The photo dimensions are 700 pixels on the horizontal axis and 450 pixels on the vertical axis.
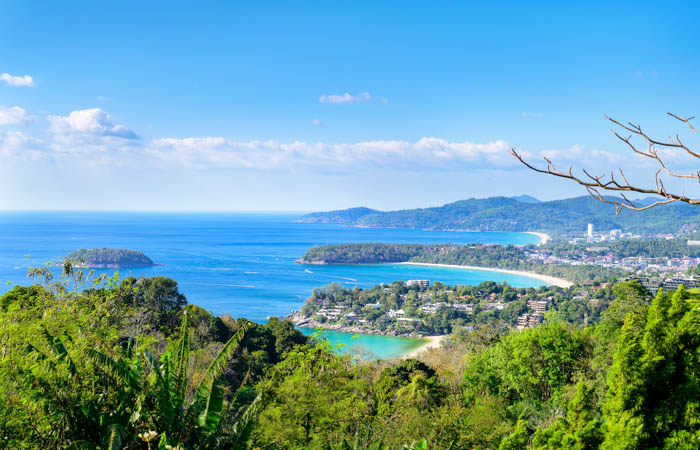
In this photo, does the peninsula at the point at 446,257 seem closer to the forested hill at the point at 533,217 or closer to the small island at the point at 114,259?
the small island at the point at 114,259

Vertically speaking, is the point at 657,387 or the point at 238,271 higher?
the point at 657,387

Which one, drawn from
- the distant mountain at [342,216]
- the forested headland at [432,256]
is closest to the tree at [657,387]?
the forested headland at [432,256]

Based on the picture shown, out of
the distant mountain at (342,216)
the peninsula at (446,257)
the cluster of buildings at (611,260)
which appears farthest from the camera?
the distant mountain at (342,216)

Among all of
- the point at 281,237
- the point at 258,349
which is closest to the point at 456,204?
the point at 281,237

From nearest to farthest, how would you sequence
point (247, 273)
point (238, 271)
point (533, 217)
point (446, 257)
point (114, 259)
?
1. point (114, 259)
2. point (247, 273)
3. point (238, 271)
4. point (446, 257)
5. point (533, 217)

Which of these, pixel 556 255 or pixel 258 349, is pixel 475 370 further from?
pixel 556 255

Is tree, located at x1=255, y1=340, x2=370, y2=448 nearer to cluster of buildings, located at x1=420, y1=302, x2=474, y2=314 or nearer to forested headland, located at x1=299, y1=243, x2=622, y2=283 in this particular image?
cluster of buildings, located at x1=420, y1=302, x2=474, y2=314

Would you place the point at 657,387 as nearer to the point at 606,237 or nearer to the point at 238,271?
the point at 238,271

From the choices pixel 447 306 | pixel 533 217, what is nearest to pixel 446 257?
pixel 447 306
